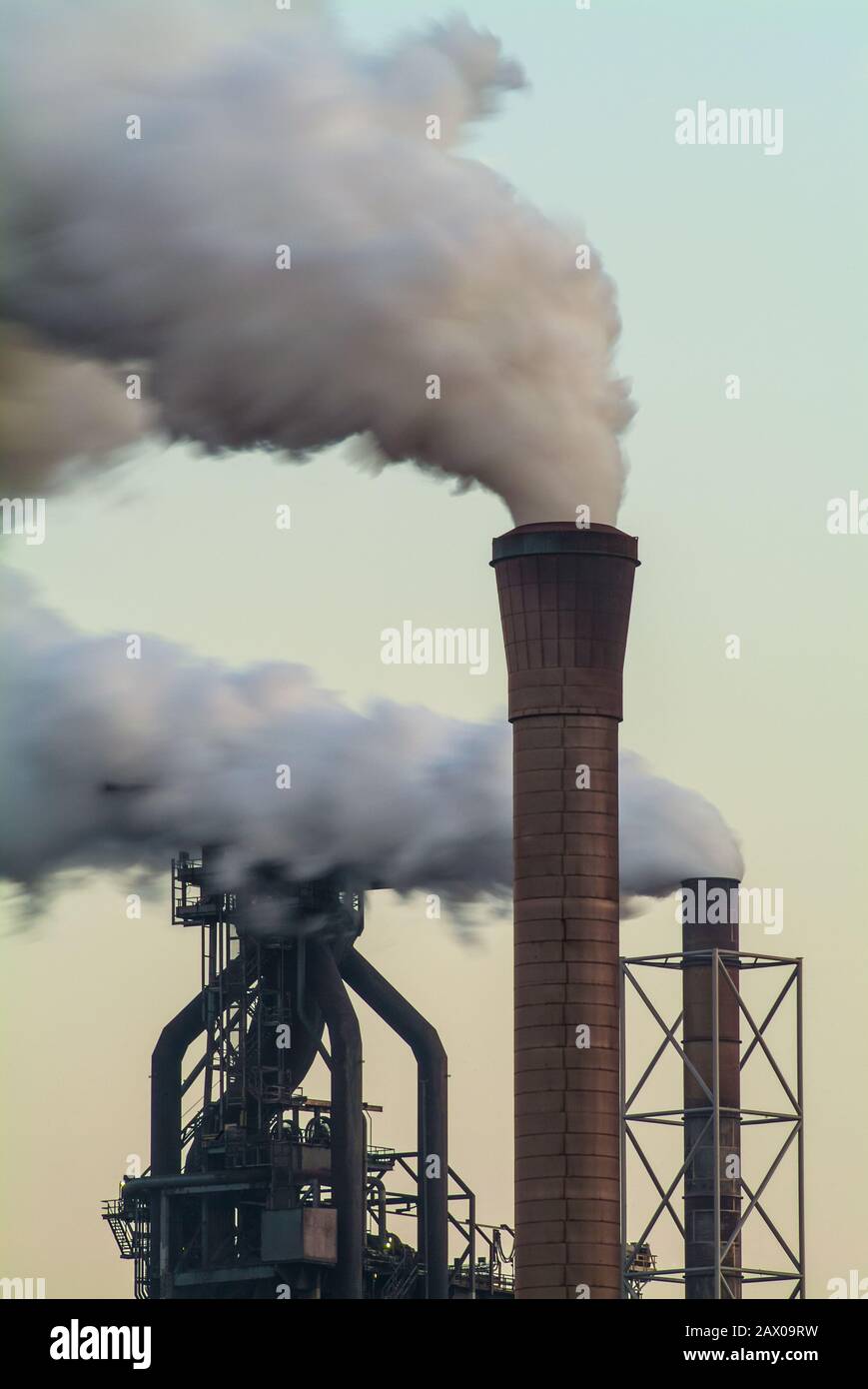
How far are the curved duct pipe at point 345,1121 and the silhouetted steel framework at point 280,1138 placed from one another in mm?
29

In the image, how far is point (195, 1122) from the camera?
69812 millimetres

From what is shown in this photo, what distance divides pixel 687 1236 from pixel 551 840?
14.2 meters

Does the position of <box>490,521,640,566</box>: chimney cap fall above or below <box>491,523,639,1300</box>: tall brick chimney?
above

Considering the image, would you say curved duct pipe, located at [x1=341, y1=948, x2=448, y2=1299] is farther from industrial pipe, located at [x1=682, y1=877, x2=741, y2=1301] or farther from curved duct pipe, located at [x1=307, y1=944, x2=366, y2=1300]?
A: industrial pipe, located at [x1=682, y1=877, x2=741, y2=1301]

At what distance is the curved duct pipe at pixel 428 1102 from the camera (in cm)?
6906

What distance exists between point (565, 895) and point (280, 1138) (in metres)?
13.3

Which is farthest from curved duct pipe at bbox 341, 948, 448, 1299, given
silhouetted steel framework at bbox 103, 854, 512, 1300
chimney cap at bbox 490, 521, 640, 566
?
chimney cap at bbox 490, 521, 640, 566

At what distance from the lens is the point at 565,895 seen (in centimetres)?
5809

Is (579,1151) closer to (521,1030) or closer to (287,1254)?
(521,1030)

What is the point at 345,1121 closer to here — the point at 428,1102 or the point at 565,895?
the point at 428,1102

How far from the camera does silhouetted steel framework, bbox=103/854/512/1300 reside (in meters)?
67.8

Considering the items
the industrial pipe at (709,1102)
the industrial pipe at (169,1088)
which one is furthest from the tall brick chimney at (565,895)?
the industrial pipe at (169,1088)

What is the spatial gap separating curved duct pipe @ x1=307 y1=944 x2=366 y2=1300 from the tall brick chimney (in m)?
9.77
